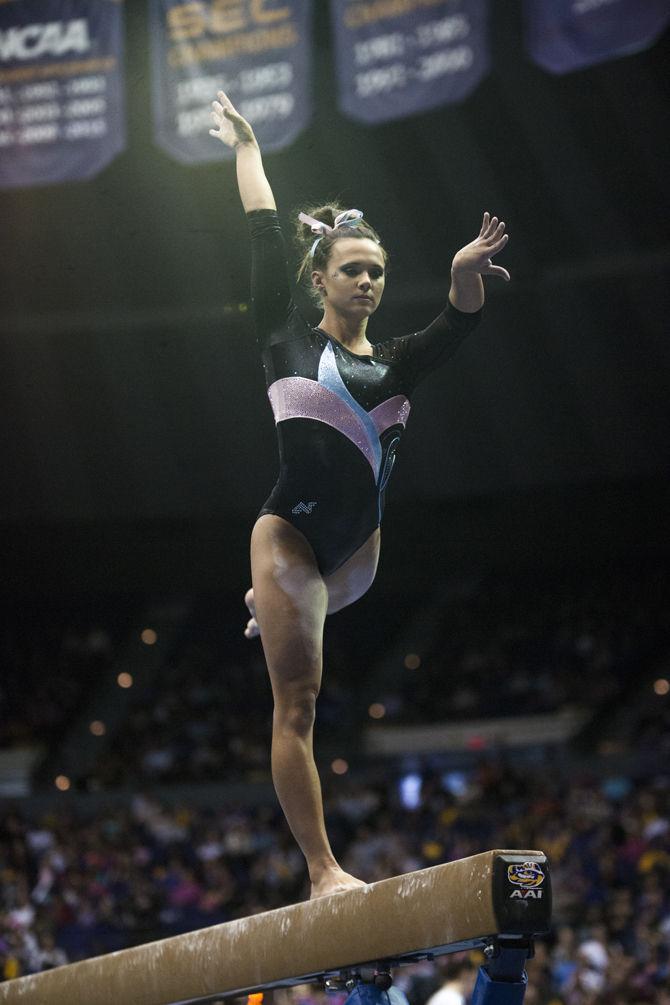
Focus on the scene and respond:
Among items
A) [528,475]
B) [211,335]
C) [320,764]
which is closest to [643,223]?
[528,475]

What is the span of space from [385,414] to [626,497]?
1381 cm

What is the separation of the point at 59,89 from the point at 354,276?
20.5 feet

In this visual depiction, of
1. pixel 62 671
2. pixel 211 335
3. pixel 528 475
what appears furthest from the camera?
pixel 62 671

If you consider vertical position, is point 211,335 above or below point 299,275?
below

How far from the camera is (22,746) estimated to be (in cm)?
1836

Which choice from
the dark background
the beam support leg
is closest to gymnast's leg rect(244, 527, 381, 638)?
the beam support leg

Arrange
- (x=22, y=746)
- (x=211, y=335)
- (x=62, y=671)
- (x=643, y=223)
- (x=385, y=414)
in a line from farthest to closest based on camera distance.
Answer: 1. (x=62, y=671)
2. (x=22, y=746)
3. (x=211, y=335)
4. (x=643, y=223)
5. (x=385, y=414)

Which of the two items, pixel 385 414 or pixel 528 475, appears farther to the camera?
pixel 528 475

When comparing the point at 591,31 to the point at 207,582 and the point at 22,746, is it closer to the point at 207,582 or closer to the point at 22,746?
the point at 207,582

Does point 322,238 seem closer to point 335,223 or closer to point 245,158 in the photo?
point 335,223

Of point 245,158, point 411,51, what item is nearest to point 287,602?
point 245,158

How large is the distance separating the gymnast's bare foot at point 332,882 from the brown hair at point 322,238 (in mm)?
1752

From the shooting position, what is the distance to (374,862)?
12.9m

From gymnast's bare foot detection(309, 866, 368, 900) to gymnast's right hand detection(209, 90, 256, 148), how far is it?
2.19 metres
